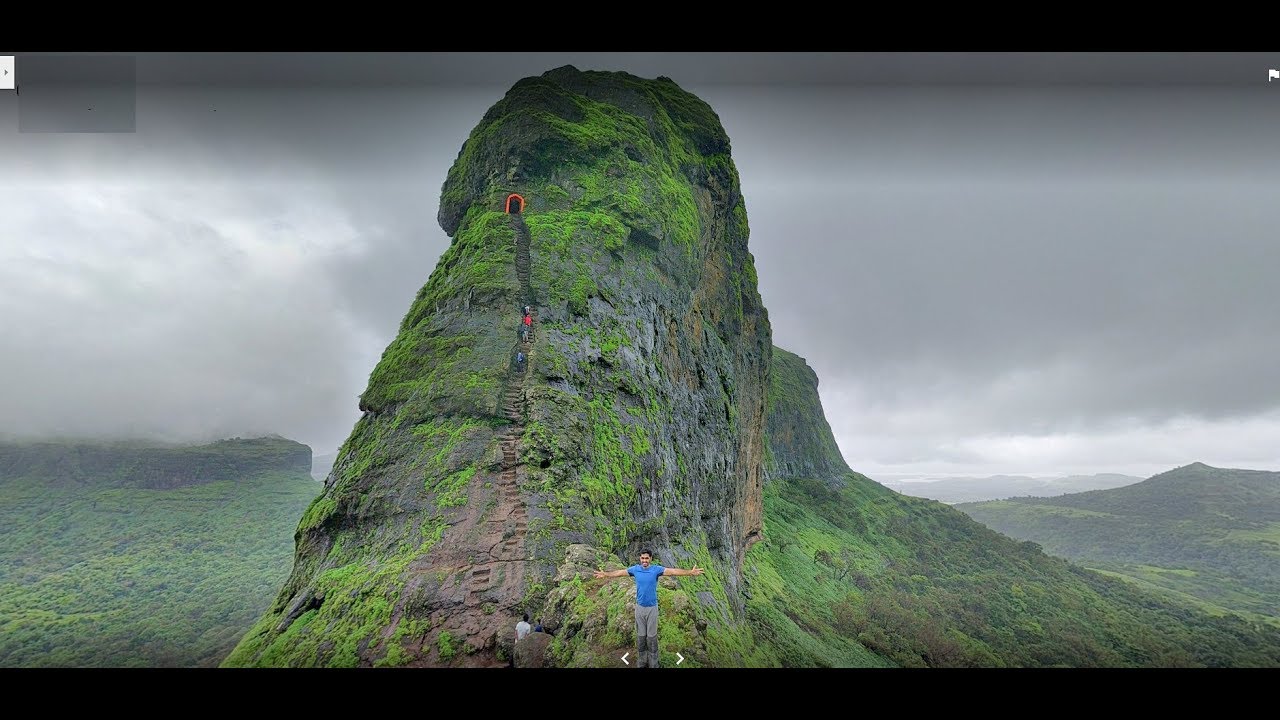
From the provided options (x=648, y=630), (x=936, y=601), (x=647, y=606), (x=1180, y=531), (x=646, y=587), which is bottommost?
(x=1180, y=531)

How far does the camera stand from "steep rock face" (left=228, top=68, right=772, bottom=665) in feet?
36.9

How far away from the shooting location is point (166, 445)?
117188 mm

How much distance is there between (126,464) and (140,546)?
4513cm

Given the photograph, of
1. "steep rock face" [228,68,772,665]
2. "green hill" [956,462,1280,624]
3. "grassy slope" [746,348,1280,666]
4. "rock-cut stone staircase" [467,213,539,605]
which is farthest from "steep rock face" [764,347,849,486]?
"green hill" [956,462,1280,624]

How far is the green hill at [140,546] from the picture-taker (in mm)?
46406

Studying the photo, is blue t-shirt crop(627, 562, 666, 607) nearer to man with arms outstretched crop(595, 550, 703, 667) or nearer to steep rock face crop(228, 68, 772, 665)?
man with arms outstretched crop(595, 550, 703, 667)

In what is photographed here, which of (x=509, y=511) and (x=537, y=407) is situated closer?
(x=509, y=511)

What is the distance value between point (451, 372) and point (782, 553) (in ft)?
112

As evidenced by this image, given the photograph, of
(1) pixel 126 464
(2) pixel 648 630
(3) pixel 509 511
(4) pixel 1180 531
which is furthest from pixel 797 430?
(1) pixel 126 464

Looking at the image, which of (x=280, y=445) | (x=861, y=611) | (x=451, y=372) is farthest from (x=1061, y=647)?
(x=280, y=445)

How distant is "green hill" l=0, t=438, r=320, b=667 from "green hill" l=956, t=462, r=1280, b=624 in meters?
128

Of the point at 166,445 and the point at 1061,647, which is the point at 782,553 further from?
the point at 166,445

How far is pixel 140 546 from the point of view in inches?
3110

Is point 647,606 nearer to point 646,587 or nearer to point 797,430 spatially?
point 646,587
